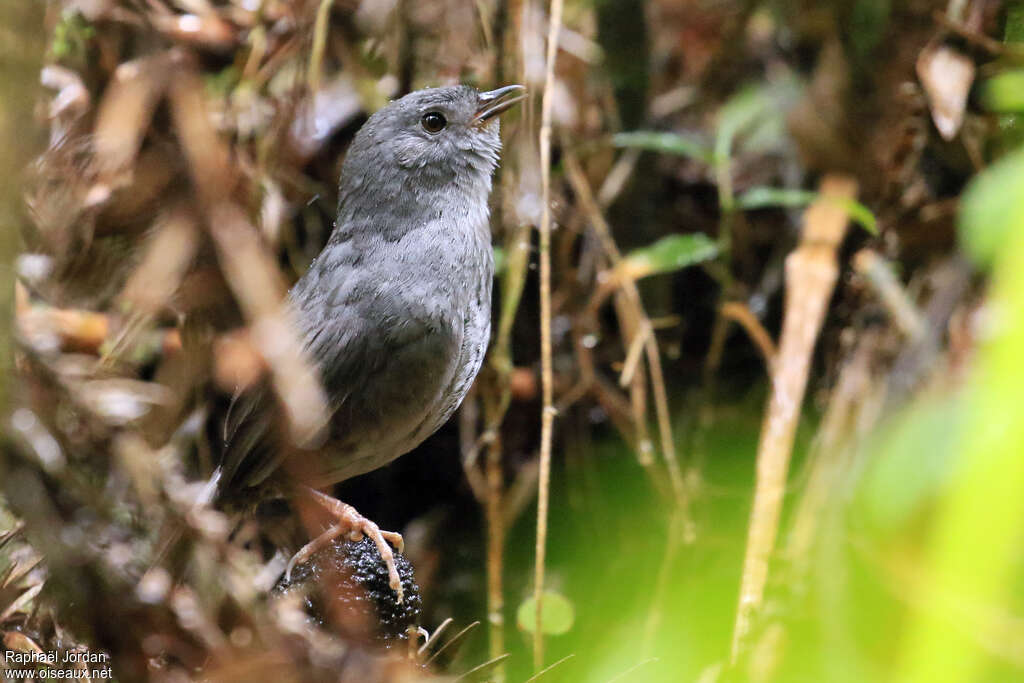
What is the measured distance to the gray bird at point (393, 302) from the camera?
213cm

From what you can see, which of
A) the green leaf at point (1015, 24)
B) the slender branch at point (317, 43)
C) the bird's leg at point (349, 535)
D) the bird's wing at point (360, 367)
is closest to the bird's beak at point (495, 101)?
the bird's wing at point (360, 367)

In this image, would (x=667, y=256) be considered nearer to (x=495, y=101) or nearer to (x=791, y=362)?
(x=791, y=362)

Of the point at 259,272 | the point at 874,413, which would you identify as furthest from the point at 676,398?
the point at 259,272

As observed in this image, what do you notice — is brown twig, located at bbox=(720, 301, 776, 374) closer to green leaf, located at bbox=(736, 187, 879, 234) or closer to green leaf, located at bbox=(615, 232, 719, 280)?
green leaf, located at bbox=(615, 232, 719, 280)

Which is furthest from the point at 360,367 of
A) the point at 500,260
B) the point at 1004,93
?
the point at 1004,93

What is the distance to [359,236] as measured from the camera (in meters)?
2.30

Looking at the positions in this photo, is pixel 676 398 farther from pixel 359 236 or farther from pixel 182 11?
pixel 182 11

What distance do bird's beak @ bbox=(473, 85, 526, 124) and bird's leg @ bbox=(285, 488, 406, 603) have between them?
3.38ft

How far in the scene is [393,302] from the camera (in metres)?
2.15

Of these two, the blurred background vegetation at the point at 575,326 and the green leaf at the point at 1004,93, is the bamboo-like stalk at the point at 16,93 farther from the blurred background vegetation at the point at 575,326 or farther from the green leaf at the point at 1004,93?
the green leaf at the point at 1004,93

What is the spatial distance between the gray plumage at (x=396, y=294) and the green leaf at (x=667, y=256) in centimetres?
93

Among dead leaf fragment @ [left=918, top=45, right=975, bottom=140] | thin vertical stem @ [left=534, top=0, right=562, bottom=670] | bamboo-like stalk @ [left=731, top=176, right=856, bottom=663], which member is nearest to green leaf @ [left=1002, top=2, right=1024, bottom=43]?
dead leaf fragment @ [left=918, top=45, right=975, bottom=140]

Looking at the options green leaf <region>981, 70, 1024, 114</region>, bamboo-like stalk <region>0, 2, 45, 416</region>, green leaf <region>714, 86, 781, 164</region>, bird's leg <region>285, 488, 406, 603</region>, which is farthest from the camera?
green leaf <region>714, 86, 781, 164</region>

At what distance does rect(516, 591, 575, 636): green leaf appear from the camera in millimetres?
2551
